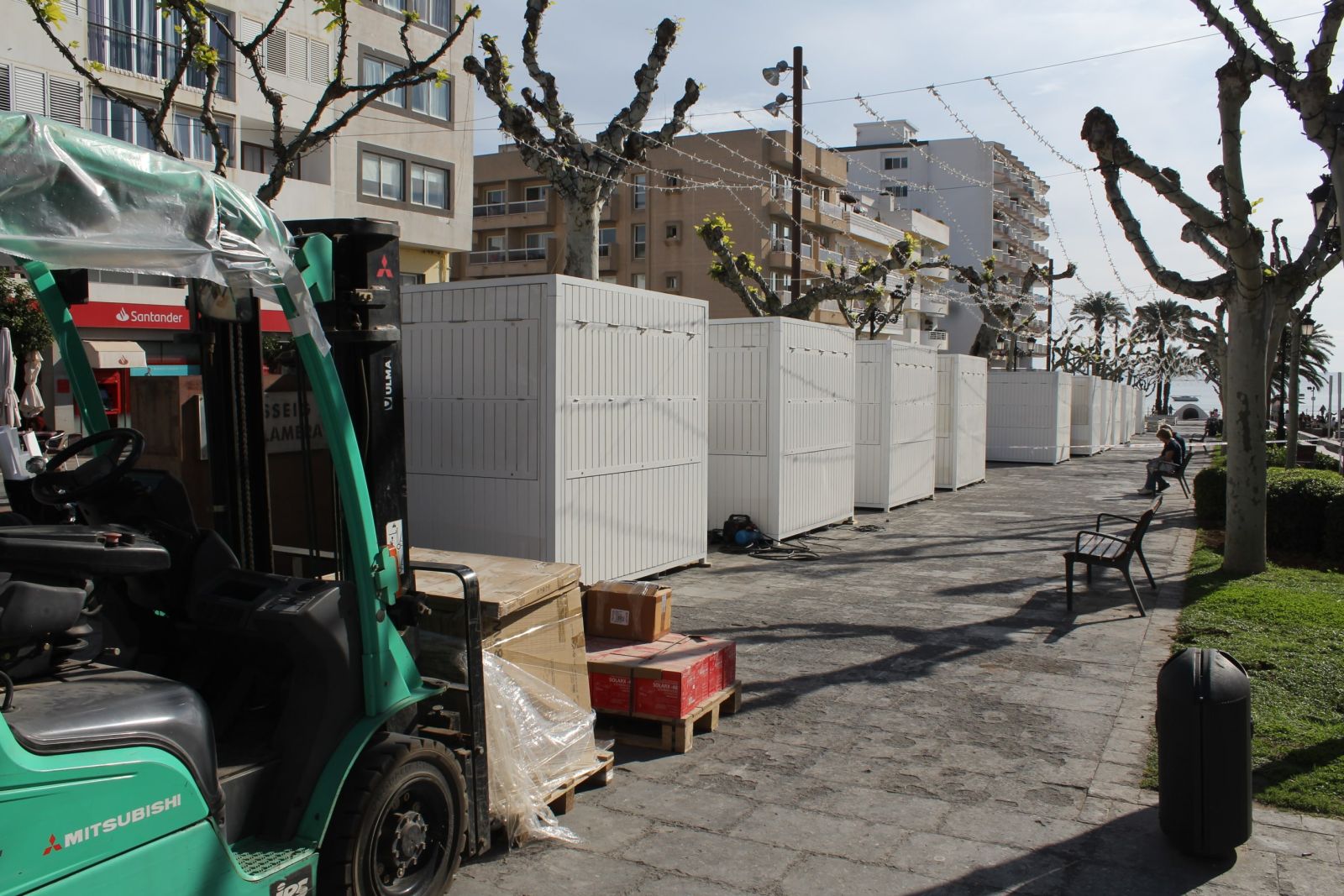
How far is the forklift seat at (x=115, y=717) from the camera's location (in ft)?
8.58

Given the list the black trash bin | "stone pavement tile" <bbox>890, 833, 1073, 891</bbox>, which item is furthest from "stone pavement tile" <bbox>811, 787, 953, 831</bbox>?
the black trash bin

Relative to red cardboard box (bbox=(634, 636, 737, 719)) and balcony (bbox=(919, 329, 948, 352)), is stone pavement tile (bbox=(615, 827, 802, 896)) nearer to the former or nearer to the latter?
red cardboard box (bbox=(634, 636, 737, 719))

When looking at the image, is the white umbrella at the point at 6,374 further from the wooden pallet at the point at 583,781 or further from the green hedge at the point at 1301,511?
the green hedge at the point at 1301,511

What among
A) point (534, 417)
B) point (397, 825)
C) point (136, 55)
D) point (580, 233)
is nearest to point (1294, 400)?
point (580, 233)

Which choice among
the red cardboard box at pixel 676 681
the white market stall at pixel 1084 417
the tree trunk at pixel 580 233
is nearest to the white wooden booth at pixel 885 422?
the tree trunk at pixel 580 233

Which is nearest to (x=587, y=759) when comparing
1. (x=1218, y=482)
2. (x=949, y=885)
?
(x=949, y=885)

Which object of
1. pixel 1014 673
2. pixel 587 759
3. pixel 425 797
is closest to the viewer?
pixel 425 797

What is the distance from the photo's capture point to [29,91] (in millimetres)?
21984

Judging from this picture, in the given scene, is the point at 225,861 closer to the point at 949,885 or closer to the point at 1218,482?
the point at 949,885

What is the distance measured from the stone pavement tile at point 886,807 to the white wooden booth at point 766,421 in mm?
7658

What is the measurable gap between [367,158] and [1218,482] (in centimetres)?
2297

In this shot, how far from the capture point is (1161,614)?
381 inches

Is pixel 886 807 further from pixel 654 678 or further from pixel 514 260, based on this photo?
pixel 514 260

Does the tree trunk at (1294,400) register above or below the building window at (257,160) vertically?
below
